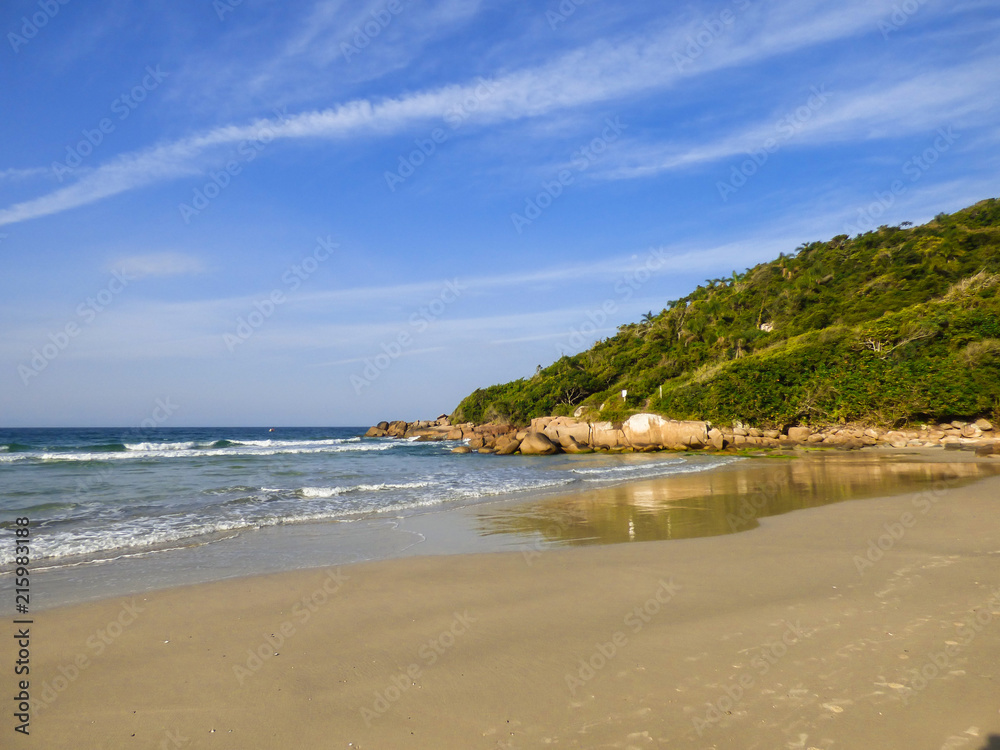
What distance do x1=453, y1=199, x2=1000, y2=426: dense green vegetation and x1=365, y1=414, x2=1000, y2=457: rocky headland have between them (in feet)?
2.91

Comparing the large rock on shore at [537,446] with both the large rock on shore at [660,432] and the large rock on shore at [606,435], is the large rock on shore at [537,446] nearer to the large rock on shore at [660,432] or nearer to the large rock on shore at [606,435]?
the large rock on shore at [606,435]

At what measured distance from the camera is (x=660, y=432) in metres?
35.0

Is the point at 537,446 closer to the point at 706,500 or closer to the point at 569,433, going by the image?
the point at 569,433

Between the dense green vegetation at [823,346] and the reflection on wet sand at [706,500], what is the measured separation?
11.2 meters

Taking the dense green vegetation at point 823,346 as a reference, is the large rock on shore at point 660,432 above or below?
below

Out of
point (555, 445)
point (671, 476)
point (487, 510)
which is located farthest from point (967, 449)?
point (487, 510)

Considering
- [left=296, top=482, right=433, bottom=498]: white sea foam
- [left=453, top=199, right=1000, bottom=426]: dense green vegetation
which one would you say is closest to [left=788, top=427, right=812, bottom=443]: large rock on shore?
[left=453, top=199, right=1000, bottom=426]: dense green vegetation

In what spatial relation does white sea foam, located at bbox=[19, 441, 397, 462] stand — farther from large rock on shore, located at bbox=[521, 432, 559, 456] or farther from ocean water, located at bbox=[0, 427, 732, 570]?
large rock on shore, located at bbox=[521, 432, 559, 456]

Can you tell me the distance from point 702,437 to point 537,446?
10.5m

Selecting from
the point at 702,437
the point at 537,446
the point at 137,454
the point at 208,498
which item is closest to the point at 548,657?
the point at 208,498

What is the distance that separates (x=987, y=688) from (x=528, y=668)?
297 centimetres

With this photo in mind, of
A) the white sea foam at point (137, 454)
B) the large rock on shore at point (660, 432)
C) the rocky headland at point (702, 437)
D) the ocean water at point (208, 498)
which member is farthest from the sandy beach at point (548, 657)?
the white sea foam at point (137, 454)

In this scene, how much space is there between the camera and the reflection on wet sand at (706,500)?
32.1 ft

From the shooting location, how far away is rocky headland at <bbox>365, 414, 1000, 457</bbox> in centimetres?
2803
